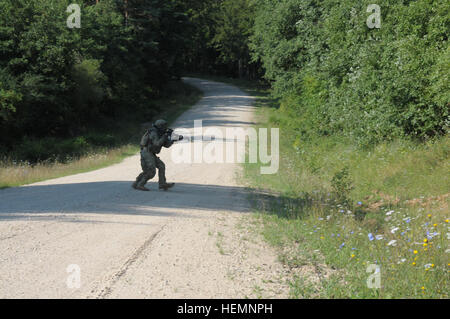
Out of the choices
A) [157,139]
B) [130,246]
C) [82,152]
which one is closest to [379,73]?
[157,139]

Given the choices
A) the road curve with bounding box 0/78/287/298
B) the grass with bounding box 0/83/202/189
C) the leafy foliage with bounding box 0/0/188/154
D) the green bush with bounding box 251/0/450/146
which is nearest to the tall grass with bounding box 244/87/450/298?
the road curve with bounding box 0/78/287/298

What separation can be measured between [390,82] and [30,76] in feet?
66.0

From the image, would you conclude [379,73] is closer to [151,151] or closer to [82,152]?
[151,151]

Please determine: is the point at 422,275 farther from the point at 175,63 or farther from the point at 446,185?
the point at 175,63

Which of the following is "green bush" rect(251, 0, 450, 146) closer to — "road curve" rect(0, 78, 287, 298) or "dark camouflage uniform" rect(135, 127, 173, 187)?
"road curve" rect(0, 78, 287, 298)

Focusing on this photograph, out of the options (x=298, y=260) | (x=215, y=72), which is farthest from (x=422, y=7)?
(x=215, y=72)

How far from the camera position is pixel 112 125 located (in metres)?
31.8

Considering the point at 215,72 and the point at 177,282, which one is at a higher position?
the point at 215,72

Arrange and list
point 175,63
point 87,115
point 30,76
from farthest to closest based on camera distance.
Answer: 1. point 175,63
2. point 87,115
3. point 30,76

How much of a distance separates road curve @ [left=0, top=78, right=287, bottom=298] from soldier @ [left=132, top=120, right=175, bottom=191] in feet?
1.43

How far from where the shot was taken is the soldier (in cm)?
1119

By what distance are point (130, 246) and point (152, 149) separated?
18.3 feet

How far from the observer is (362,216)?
8789mm

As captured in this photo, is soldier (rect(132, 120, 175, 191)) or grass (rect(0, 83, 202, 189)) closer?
soldier (rect(132, 120, 175, 191))
